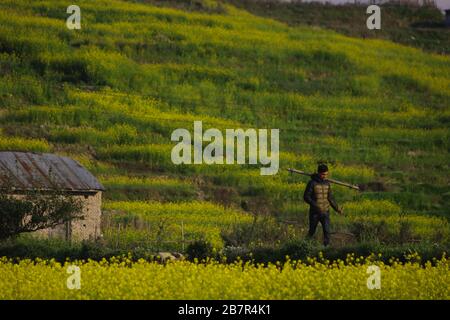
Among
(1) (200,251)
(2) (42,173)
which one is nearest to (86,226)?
(2) (42,173)

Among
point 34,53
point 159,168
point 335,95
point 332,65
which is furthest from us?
point 332,65

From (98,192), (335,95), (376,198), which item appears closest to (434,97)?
(335,95)

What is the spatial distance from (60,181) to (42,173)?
474mm

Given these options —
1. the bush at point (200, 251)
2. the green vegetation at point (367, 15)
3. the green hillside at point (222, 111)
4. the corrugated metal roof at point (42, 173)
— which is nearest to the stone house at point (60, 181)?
the corrugated metal roof at point (42, 173)

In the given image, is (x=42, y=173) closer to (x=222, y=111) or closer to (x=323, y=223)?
(x=323, y=223)

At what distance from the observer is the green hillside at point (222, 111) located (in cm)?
3366

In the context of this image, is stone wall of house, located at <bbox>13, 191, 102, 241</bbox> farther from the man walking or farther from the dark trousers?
the man walking

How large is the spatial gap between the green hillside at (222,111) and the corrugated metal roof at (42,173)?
1389 millimetres

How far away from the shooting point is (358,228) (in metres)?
26.5

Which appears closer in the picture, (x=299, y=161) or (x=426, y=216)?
(x=426, y=216)

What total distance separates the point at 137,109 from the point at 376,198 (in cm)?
996

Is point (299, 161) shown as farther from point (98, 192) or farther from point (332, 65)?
point (332, 65)

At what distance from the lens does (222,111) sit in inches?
1774

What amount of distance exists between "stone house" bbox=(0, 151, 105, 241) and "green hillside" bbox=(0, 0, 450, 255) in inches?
26.7
